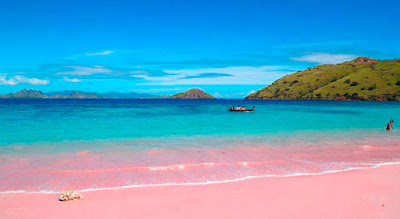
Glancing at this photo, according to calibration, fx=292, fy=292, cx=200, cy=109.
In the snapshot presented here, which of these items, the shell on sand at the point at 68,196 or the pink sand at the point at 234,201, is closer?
the pink sand at the point at 234,201

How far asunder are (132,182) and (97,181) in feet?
5.07

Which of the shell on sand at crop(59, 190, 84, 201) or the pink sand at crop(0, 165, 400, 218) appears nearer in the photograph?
the pink sand at crop(0, 165, 400, 218)

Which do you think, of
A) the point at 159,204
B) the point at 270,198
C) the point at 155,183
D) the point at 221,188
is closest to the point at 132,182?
the point at 155,183

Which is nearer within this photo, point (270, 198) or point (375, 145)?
point (270, 198)

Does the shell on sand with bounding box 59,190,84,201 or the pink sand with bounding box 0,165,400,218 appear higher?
the shell on sand with bounding box 59,190,84,201

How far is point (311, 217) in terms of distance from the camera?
28.1ft

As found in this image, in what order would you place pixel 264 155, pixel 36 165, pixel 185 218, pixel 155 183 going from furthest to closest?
1. pixel 264 155
2. pixel 36 165
3. pixel 155 183
4. pixel 185 218

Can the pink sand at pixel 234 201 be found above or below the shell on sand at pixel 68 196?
below

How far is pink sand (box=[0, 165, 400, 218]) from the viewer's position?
879 centimetres

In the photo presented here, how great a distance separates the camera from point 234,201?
32.1 ft

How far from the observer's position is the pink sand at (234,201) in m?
8.79

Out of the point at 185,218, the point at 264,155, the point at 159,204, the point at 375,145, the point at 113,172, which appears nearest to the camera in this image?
the point at 185,218

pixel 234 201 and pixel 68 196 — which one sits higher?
pixel 68 196

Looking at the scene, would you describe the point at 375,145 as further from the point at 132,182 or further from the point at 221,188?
the point at 132,182
